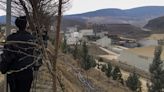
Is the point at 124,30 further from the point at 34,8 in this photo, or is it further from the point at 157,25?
the point at 34,8

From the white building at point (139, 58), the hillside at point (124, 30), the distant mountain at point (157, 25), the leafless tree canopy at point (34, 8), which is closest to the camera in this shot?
the leafless tree canopy at point (34, 8)

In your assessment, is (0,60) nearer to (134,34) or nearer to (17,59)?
(17,59)

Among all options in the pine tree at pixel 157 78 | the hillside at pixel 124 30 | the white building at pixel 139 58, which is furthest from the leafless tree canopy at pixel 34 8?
the hillside at pixel 124 30

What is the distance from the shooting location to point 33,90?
18.3 feet

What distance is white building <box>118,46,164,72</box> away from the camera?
5569cm

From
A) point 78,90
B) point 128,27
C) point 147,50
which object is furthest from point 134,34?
point 78,90

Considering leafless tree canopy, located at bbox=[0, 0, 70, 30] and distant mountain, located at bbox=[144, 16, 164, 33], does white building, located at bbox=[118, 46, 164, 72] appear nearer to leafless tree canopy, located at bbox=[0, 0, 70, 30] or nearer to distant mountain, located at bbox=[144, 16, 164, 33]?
leafless tree canopy, located at bbox=[0, 0, 70, 30]

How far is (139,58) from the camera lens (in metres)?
58.1

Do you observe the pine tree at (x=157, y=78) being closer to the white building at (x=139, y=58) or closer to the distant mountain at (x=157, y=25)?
the white building at (x=139, y=58)

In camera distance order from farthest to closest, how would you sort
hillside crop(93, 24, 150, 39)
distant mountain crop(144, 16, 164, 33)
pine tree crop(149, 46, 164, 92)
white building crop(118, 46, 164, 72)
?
distant mountain crop(144, 16, 164, 33) → hillside crop(93, 24, 150, 39) → white building crop(118, 46, 164, 72) → pine tree crop(149, 46, 164, 92)

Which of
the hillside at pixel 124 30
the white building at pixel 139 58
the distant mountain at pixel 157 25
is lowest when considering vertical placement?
the white building at pixel 139 58

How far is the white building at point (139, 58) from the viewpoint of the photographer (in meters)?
55.7

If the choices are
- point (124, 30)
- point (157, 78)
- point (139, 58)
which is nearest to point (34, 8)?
point (157, 78)

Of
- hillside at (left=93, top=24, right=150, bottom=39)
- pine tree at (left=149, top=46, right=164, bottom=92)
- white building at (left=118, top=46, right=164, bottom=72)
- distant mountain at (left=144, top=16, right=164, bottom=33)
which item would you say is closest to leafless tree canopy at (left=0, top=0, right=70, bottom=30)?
pine tree at (left=149, top=46, right=164, bottom=92)
